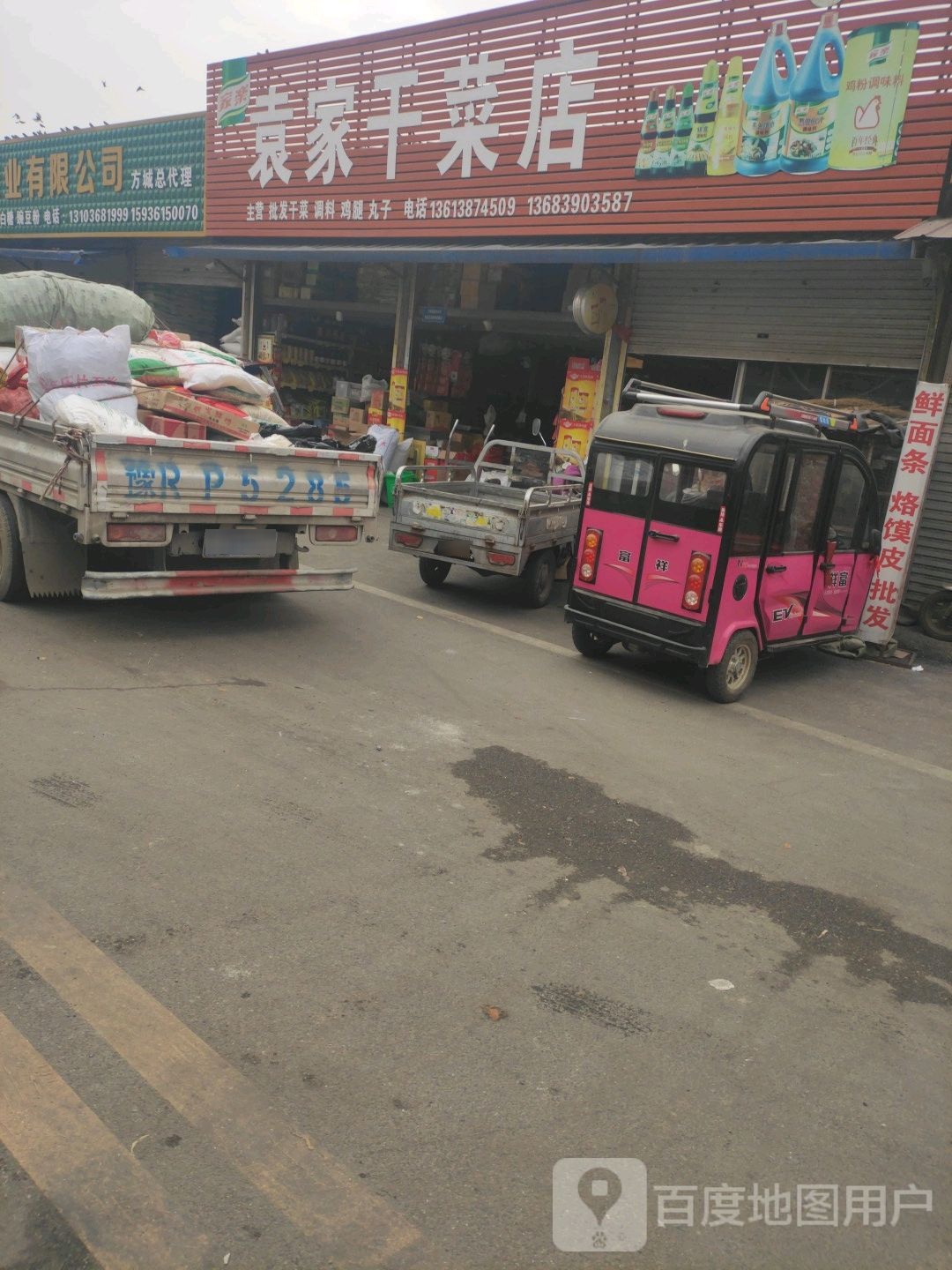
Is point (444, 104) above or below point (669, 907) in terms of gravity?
above

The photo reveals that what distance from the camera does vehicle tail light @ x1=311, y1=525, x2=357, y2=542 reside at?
304 inches

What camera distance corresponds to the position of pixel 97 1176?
8.18ft

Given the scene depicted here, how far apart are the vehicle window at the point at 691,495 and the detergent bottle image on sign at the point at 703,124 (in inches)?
215

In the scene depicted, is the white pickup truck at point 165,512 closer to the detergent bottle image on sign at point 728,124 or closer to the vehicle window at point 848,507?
the vehicle window at point 848,507

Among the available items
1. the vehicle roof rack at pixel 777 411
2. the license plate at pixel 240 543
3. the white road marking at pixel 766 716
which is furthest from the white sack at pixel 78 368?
the vehicle roof rack at pixel 777 411

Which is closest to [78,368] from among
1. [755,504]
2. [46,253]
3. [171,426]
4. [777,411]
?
[171,426]

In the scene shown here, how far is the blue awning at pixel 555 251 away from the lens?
977 centimetres

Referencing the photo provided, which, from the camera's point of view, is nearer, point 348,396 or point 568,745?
point 568,745

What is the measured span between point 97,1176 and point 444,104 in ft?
47.4

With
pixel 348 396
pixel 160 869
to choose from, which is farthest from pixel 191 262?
pixel 160 869

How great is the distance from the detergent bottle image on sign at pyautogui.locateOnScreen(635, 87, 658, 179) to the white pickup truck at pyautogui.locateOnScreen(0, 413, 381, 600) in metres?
6.05

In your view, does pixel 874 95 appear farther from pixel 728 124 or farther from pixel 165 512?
pixel 165 512

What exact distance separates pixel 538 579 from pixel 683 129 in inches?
220

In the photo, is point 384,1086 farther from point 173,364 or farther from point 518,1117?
point 173,364
